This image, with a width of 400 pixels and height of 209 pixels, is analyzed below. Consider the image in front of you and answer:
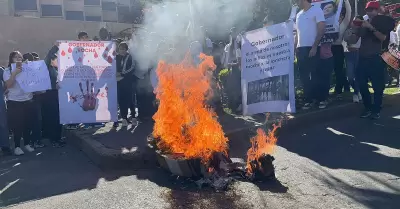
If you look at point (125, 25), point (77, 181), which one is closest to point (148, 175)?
point (77, 181)

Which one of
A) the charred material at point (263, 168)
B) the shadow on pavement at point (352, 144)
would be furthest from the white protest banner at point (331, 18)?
the charred material at point (263, 168)

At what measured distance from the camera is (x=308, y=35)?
7.52m

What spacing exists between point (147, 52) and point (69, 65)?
1.68 meters

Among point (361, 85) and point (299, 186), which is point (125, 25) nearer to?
point (361, 85)

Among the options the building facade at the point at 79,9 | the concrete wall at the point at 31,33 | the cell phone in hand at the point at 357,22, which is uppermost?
the building facade at the point at 79,9

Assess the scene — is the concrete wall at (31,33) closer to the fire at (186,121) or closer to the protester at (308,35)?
the protester at (308,35)

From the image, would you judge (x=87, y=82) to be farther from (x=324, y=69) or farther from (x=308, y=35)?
(x=324, y=69)

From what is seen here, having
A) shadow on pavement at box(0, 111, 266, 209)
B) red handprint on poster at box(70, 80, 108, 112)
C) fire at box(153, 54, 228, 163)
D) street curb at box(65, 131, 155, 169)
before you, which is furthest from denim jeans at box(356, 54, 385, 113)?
red handprint on poster at box(70, 80, 108, 112)

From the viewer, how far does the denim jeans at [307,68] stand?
7676 millimetres

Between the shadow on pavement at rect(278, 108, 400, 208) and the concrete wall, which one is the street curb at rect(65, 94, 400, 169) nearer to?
the shadow on pavement at rect(278, 108, 400, 208)

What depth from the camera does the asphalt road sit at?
4207 mm

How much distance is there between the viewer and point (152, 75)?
8398mm

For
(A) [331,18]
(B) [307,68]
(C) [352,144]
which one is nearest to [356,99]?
(B) [307,68]

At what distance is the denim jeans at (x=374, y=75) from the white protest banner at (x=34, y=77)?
5.80m
